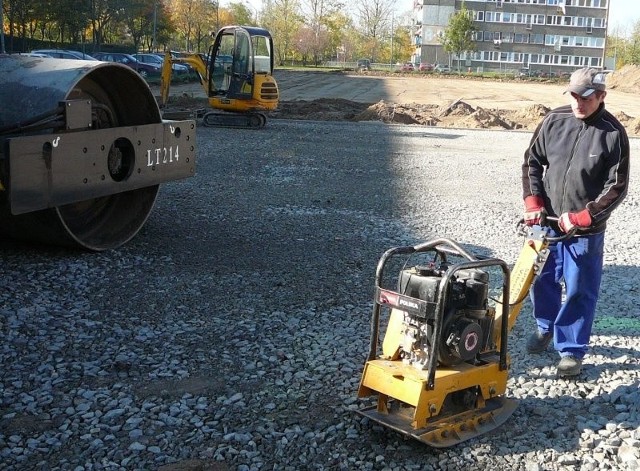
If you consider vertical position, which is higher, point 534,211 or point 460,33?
point 460,33

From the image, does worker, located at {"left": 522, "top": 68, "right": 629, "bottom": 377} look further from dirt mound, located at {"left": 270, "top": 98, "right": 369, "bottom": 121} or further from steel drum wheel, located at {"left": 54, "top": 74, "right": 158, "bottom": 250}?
dirt mound, located at {"left": 270, "top": 98, "right": 369, "bottom": 121}

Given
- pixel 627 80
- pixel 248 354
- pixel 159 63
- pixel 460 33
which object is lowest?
pixel 248 354

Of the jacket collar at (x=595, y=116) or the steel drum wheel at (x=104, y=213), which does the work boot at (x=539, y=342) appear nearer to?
the jacket collar at (x=595, y=116)

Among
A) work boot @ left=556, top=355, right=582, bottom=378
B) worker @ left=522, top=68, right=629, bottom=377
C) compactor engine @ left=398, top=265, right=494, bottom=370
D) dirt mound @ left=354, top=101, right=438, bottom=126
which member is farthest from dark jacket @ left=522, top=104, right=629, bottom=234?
dirt mound @ left=354, top=101, right=438, bottom=126

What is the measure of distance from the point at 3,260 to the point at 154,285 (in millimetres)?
1362

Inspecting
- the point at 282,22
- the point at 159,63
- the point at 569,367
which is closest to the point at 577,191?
the point at 569,367

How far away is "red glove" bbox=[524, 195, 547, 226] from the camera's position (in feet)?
16.3

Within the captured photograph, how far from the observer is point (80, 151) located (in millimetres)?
6410

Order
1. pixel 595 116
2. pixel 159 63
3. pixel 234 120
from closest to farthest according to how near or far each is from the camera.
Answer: pixel 595 116, pixel 234 120, pixel 159 63

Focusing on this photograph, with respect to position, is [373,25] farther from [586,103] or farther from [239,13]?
[586,103]

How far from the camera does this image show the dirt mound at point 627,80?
54963mm

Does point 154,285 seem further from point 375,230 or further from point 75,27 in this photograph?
point 75,27

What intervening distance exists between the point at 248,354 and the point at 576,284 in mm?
2099

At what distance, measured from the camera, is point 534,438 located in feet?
13.7
